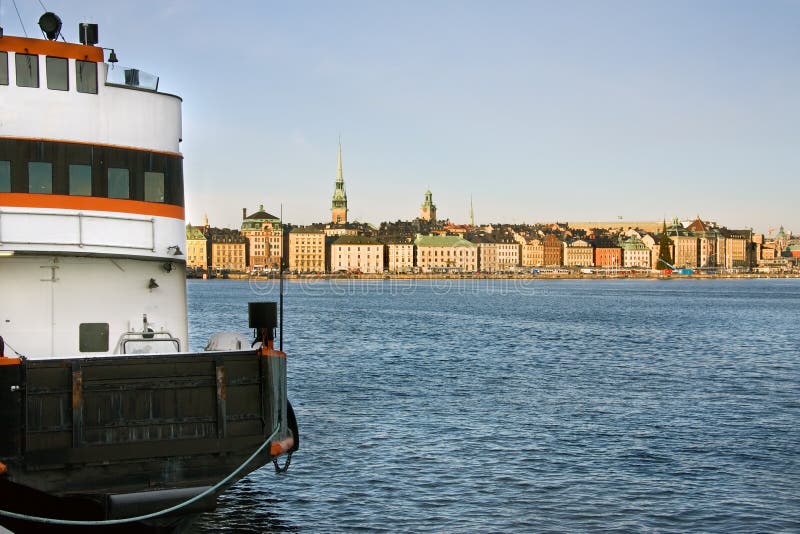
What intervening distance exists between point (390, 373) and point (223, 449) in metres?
30.0

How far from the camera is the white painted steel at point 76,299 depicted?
1447cm

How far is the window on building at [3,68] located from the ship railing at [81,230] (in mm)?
1992

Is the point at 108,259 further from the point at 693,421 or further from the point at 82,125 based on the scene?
the point at 693,421

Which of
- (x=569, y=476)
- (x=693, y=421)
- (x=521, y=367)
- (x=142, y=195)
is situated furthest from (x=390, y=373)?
(x=142, y=195)

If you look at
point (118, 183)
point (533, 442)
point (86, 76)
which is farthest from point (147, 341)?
point (533, 442)

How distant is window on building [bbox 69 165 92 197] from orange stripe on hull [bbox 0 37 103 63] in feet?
5.52

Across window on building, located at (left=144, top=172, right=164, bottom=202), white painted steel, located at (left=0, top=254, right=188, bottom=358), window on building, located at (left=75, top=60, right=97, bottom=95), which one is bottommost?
white painted steel, located at (left=0, top=254, right=188, bottom=358)

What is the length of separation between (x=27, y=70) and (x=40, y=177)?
1639 mm

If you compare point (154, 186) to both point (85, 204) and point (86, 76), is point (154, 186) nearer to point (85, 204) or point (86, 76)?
point (85, 204)

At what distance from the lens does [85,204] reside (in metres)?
14.7

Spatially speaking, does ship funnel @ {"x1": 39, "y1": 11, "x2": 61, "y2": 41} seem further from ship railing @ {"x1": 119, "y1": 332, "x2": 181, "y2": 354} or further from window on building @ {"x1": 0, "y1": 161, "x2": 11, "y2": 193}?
ship railing @ {"x1": 119, "y1": 332, "x2": 181, "y2": 354}

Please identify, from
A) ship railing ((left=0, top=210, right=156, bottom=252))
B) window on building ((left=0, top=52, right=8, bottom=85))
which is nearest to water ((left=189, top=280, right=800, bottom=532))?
ship railing ((left=0, top=210, right=156, bottom=252))

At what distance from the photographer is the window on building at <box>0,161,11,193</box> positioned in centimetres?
1438

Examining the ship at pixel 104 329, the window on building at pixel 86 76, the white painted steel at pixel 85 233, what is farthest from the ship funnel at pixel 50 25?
A: the white painted steel at pixel 85 233
